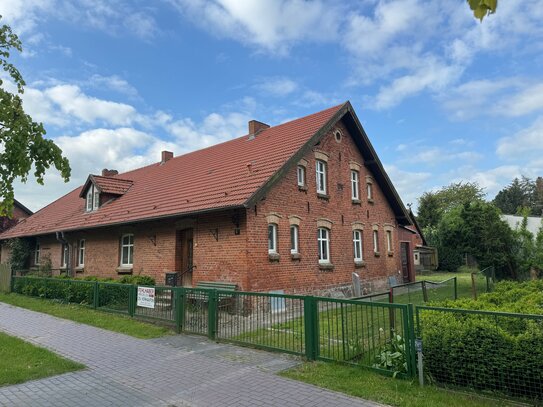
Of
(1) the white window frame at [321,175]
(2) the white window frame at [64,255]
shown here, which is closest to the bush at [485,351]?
(1) the white window frame at [321,175]

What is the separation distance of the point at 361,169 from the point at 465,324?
587 inches

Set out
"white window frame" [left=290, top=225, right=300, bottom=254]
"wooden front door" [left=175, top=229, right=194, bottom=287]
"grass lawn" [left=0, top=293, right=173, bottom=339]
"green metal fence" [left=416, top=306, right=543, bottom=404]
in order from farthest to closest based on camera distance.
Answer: "wooden front door" [left=175, top=229, right=194, bottom=287] < "white window frame" [left=290, top=225, right=300, bottom=254] < "grass lawn" [left=0, top=293, right=173, bottom=339] < "green metal fence" [left=416, top=306, right=543, bottom=404]

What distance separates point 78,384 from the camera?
652 centimetres

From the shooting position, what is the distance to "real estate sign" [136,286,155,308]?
11344mm

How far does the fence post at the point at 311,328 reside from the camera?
7.61 metres

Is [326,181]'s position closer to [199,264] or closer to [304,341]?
[199,264]

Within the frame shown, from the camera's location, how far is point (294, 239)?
15352mm

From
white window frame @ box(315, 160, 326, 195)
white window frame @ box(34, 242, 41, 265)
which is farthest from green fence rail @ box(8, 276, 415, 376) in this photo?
white window frame @ box(34, 242, 41, 265)

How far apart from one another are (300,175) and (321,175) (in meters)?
1.69

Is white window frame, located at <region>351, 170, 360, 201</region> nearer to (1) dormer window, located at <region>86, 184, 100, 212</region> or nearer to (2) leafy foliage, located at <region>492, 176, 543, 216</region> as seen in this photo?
(1) dormer window, located at <region>86, 184, 100, 212</region>

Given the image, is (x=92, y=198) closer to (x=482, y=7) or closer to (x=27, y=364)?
(x=27, y=364)

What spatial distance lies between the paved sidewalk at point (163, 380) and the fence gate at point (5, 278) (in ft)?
39.8

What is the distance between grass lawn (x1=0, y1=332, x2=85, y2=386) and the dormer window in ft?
42.3

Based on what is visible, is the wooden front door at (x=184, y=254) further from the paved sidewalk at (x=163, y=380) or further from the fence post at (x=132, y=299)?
the paved sidewalk at (x=163, y=380)
